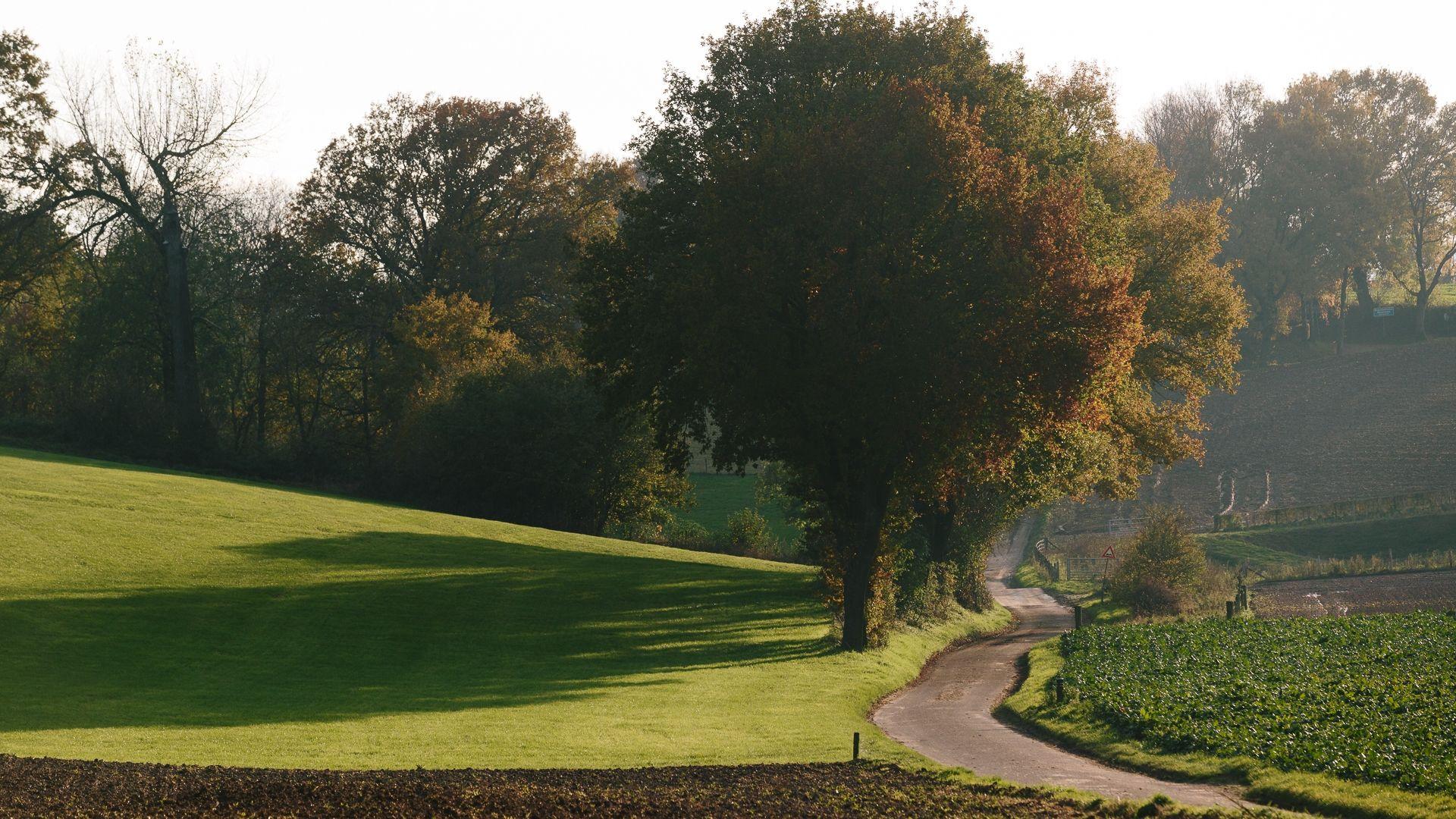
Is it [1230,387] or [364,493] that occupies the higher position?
[1230,387]

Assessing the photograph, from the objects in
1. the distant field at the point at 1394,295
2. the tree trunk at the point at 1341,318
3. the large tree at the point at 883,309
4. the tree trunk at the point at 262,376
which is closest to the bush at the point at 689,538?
the tree trunk at the point at 262,376

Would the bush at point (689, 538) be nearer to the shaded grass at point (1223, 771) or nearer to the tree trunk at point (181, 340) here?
the tree trunk at point (181, 340)

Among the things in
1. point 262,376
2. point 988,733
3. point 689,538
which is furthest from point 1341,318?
point 988,733

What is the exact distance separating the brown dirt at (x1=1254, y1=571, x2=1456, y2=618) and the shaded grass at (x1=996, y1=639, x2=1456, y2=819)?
22.2m

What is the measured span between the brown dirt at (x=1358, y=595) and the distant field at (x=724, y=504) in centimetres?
3189

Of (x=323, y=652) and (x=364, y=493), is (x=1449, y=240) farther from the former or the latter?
(x=323, y=652)

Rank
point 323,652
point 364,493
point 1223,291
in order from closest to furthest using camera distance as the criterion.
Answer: point 323,652
point 1223,291
point 364,493

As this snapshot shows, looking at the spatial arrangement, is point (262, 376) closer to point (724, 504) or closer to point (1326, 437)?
point (724, 504)

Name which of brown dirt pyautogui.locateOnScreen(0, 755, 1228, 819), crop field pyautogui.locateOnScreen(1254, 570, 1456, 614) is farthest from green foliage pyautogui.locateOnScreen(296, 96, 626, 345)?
brown dirt pyautogui.locateOnScreen(0, 755, 1228, 819)

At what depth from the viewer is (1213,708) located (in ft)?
78.4

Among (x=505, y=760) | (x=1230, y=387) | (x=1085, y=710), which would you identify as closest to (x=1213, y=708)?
(x=1085, y=710)

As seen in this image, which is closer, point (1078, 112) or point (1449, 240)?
point (1078, 112)

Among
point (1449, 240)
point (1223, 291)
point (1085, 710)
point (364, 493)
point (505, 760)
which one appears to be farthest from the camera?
point (1449, 240)

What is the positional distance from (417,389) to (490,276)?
14.6m
